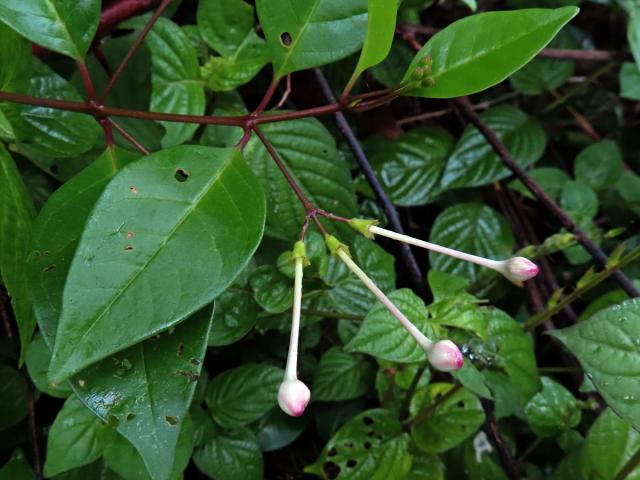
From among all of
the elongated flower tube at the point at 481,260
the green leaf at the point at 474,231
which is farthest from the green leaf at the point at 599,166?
the elongated flower tube at the point at 481,260

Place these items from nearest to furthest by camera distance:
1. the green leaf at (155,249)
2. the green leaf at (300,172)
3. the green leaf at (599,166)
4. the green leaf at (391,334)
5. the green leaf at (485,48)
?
1. the green leaf at (155,249)
2. the green leaf at (485,48)
3. the green leaf at (391,334)
4. the green leaf at (300,172)
5. the green leaf at (599,166)

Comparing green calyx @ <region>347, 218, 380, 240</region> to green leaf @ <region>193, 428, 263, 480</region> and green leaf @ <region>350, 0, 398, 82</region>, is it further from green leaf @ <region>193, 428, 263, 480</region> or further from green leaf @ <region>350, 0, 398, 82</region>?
green leaf @ <region>193, 428, 263, 480</region>

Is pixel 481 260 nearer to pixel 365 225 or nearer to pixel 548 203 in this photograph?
pixel 365 225

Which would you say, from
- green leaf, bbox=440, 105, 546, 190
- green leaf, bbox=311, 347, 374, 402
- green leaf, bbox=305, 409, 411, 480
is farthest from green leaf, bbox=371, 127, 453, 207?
green leaf, bbox=305, 409, 411, 480

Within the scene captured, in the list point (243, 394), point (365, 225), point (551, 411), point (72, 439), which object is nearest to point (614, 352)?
point (365, 225)

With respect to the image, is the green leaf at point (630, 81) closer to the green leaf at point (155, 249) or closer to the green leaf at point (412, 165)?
the green leaf at point (412, 165)

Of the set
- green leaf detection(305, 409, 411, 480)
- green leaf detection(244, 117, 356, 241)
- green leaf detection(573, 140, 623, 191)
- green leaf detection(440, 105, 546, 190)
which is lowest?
green leaf detection(305, 409, 411, 480)

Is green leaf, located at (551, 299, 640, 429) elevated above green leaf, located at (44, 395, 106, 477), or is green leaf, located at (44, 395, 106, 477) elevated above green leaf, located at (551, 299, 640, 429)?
green leaf, located at (551, 299, 640, 429)
